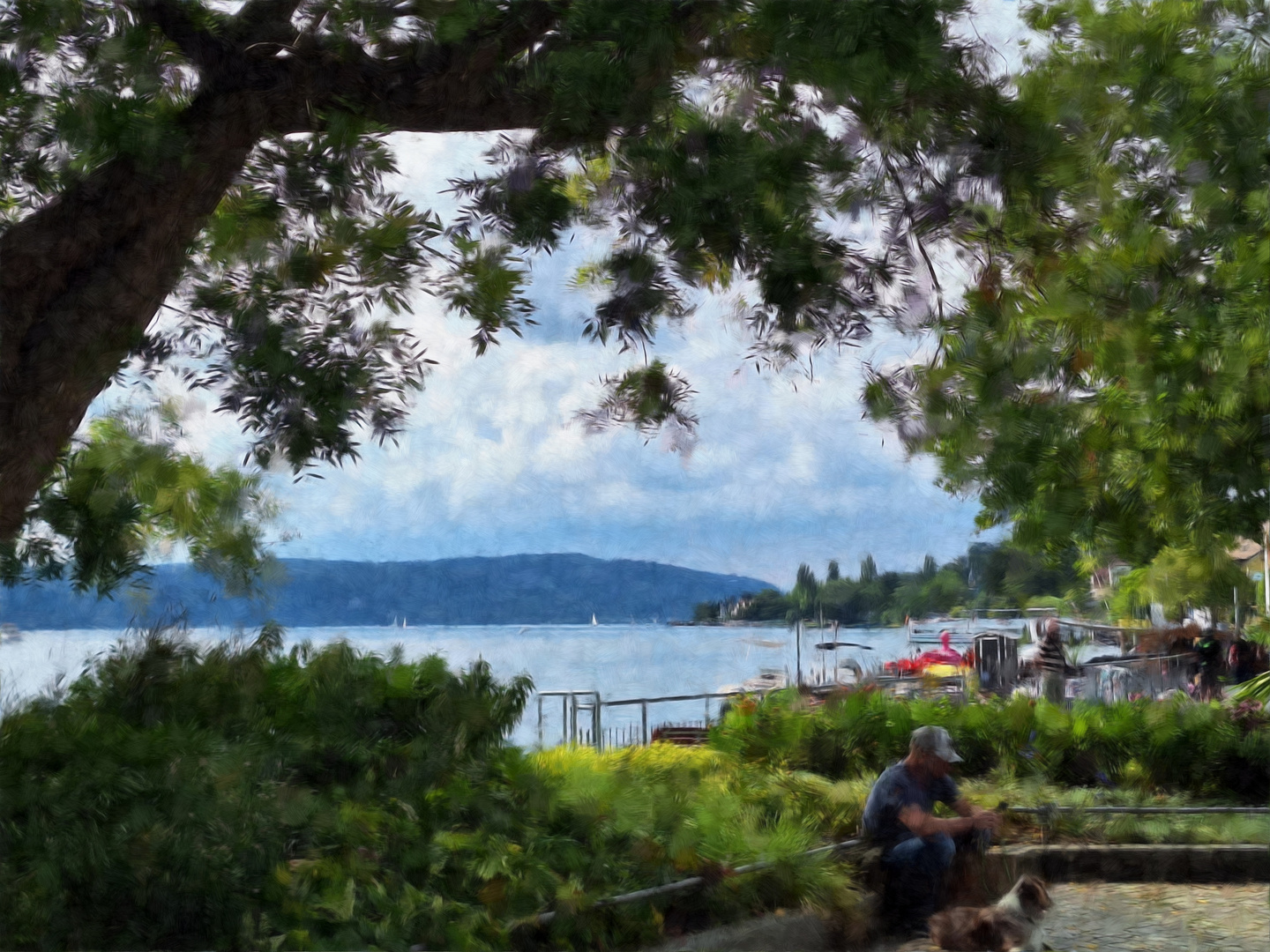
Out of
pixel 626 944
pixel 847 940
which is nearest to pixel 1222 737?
pixel 847 940

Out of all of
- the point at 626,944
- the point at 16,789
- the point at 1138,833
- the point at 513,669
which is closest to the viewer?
the point at 16,789

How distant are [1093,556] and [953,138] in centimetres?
140

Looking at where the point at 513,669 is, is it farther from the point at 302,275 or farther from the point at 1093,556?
the point at 1093,556

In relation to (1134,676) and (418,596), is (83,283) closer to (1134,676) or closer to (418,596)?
(418,596)

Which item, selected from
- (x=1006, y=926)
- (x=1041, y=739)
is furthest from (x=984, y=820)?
(x=1041, y=739)

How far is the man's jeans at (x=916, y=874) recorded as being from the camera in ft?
11.9

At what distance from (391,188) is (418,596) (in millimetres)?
1237

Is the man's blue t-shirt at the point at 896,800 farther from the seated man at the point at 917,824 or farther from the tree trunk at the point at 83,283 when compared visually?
the tree trunk at the point at 83,283

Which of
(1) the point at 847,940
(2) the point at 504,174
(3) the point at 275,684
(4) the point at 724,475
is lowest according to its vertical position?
(1) the point at 847,940

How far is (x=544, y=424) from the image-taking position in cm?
349

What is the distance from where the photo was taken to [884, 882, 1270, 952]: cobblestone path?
341cm

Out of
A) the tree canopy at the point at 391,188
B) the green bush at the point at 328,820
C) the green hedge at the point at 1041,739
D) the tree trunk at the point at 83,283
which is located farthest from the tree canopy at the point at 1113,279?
the tree trunk at the point at 83,283

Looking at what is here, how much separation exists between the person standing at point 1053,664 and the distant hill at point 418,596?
40.3 inches

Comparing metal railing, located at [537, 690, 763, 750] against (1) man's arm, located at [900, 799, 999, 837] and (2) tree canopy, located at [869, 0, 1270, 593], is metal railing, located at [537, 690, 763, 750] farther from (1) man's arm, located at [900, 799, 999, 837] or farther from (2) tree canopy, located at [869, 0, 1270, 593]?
(2) tree canopy, located at [869, 0, 1270, 593]
